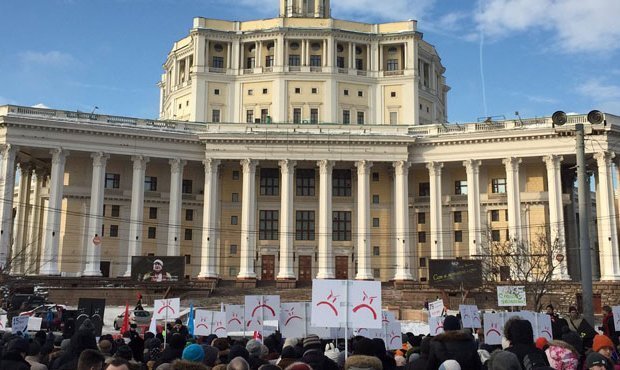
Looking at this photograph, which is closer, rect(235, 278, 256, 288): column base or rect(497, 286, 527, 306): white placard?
rect(497, 286, 527, 306): white placard

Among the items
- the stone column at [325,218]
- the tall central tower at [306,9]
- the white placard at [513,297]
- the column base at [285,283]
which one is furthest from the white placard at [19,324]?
the tall central tower at [306,9]

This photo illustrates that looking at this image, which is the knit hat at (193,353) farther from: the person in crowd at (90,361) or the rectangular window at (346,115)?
the rectangular window at (346,115)

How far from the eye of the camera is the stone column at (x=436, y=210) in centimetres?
6569

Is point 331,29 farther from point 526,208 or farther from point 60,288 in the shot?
point 60,288

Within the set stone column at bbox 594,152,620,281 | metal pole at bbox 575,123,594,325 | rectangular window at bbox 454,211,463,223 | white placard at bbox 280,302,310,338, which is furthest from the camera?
rectangular window at bbox 454,211,463,223

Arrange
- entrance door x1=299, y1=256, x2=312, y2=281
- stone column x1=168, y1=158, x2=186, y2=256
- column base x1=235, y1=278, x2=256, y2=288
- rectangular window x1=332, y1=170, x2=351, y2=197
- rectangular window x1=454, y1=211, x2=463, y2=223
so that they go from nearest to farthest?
column base x1=235, y1=278, x2=256, y2=288 < stone column x1=168, y1=158, x2=186, y2=256 < entrance door x1=299, y1=256, x2=312, y2=281 < rectangular window x1=454, y1=211, x2=463, y2=223 < rectangular window x1=332, y1=170, x2=351, y2=197

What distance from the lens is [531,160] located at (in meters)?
66.4

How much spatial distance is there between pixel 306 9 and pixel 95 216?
40.8 metres

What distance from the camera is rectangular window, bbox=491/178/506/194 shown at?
68.8 meters

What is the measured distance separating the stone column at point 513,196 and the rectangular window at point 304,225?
20.4 metres

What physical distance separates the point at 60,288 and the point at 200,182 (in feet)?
68.7

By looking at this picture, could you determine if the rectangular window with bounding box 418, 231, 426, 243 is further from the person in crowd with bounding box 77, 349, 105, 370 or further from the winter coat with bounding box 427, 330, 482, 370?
the person in crowd with bounding box 77, 349, 105, 370

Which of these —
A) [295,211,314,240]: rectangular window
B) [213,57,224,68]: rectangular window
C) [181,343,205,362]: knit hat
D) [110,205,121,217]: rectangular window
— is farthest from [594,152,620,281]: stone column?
[181,343,205,362]: knit hat

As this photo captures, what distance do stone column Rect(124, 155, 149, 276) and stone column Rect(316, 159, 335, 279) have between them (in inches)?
705
